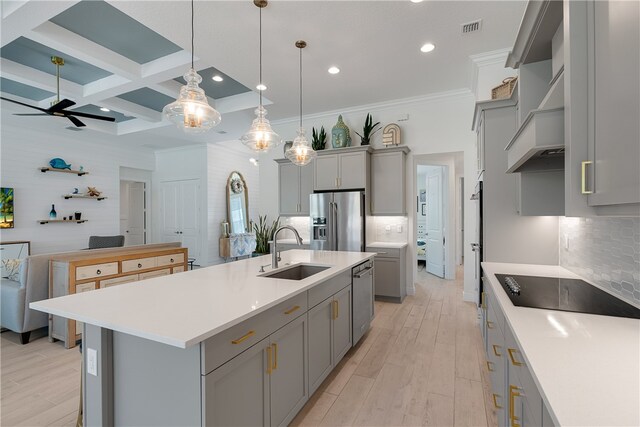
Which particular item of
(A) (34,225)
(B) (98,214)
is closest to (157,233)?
(B) (98,214)

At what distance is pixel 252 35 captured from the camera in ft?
10.1

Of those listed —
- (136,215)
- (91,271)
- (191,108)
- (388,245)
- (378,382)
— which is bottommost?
(378,382)

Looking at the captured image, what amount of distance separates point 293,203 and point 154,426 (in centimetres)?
423

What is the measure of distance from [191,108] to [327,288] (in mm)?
1711

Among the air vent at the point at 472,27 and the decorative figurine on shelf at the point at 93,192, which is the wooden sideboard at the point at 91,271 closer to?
the decorative figurine on shelf at the point at 93,192

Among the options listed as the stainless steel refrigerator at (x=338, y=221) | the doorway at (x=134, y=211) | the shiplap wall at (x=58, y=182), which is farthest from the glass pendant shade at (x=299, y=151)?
the doorway at (x=134, y=211)

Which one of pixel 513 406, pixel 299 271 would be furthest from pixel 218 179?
pixel 513 406

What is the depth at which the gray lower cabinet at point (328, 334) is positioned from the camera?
208 cm

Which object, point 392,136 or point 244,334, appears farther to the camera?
point 392,136

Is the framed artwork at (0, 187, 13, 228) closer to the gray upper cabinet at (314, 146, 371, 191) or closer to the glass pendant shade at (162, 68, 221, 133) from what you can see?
the glass pendant shade at (162, 68, 221, 133)

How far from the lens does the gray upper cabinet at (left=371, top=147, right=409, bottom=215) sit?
4645 mm

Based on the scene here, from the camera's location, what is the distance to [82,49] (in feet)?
10.8

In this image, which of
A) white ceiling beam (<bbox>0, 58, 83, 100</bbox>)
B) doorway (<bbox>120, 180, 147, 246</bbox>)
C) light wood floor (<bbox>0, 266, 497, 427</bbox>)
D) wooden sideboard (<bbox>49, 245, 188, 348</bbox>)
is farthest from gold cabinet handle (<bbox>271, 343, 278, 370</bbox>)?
doorway (<bbox>120, 180, 147, 246</bbox>)

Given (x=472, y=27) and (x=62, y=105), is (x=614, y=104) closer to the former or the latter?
(x=472, y=27)
